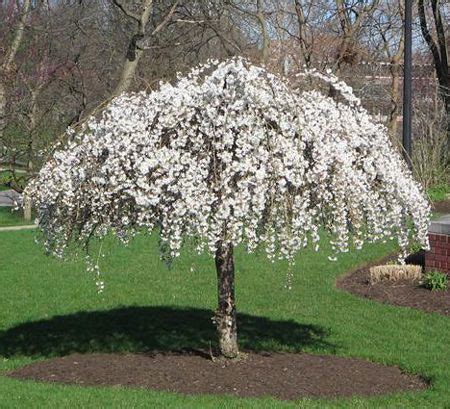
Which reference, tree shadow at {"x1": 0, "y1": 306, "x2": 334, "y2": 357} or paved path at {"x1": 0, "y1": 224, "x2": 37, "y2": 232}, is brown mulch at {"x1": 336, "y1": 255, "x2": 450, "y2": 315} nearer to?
tree shadow at {"x1": 0, "y1": 306, "x2": 334, "y2": 357}

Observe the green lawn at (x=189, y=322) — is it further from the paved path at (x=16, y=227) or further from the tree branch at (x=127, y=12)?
the paved path at (x=16, y=227)

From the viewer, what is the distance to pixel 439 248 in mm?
10812

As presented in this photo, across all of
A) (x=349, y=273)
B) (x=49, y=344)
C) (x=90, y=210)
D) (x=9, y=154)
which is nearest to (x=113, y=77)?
(x=9, y=154)

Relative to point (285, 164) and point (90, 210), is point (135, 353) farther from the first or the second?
point (285, 164)

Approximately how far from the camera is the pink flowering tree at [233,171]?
19.9 ft

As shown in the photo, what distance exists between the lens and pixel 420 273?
35.9ft

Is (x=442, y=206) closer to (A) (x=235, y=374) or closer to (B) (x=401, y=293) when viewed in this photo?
(B) (x=401, y=293)

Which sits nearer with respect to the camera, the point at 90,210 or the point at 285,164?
the point at 285,164

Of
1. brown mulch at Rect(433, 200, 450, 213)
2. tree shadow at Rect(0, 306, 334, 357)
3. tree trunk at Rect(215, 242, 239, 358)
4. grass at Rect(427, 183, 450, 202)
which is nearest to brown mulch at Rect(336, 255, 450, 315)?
tree shadow at Rect(0, 306, 334, 357)

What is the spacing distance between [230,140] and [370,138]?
121 centimetres

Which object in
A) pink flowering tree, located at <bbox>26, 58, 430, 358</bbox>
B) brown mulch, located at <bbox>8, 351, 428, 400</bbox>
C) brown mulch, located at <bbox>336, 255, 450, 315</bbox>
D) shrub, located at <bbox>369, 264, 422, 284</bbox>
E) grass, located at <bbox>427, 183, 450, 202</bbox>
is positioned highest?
pink flowering tree, located at <bbox>26, 58, 430, 358</bbox>

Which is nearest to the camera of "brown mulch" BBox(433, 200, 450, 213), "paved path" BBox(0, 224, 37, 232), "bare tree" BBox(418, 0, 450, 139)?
"brown mulch" BBox(433, 200, 450, 213)

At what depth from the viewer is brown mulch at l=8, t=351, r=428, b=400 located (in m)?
6.56

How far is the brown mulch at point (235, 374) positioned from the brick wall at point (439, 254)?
364cm
